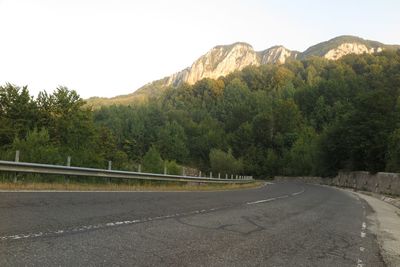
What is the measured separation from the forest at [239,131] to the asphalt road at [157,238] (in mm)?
11464

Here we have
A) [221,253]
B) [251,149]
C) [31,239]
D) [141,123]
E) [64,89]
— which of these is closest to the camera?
[31,239]

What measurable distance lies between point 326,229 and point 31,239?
752cm

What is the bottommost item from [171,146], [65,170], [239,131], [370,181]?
[370,181]

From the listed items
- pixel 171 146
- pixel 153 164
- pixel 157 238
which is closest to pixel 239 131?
pixel 171 146

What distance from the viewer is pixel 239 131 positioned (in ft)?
477

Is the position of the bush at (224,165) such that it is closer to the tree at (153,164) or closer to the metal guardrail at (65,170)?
the tree at (153,164)

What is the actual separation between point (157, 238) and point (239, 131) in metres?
139

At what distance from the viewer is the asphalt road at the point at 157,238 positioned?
5.52 meters

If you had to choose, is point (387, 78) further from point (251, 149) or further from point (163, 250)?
point (163, 250)

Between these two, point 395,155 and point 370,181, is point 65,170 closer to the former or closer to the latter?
point 395,155

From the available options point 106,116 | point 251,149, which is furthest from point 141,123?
point 251,149

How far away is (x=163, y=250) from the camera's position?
6.19 metres

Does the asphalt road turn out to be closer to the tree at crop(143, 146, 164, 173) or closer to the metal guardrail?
the metal guardrail

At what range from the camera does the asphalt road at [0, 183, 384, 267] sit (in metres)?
5.52
